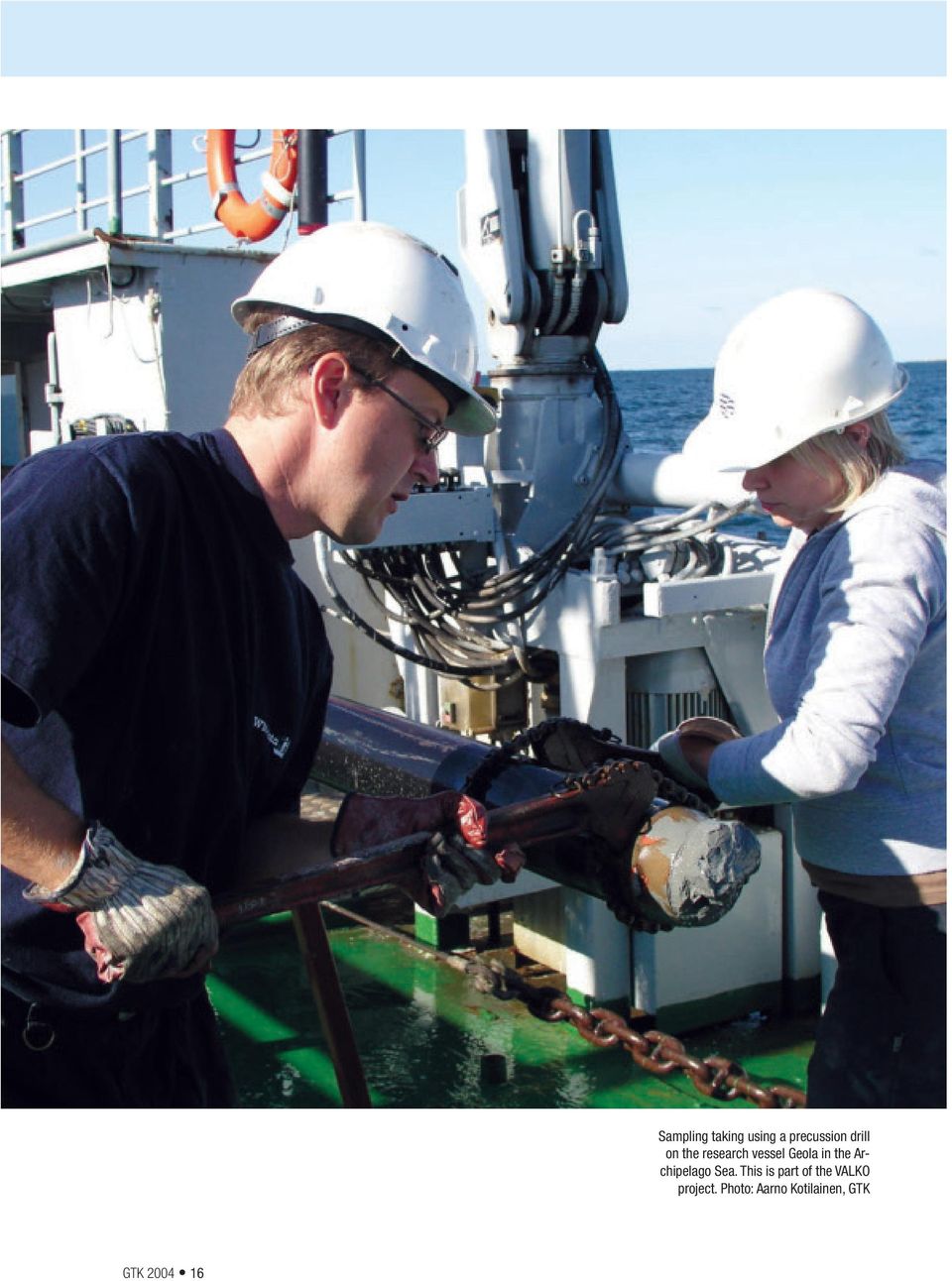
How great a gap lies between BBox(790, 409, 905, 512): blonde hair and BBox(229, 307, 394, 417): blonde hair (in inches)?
33.7

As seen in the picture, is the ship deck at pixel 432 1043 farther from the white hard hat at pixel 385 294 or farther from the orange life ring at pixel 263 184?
the orange life ring at pixel 263 184

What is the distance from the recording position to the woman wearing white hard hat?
222 centimetres

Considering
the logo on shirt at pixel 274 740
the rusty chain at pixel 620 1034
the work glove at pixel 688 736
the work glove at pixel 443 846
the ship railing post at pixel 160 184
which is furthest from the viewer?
the ship railing post at pixel 160 184

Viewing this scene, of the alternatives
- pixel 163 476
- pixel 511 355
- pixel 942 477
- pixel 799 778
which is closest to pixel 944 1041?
pixel 799 778

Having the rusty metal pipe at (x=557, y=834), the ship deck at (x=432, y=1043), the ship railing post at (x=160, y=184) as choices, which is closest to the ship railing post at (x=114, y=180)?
the ship railing post at (x=160, y=184)

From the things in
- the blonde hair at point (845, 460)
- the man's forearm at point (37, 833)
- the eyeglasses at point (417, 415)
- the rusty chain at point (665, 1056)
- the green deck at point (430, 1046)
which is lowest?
the green deck at point (430, 1046)

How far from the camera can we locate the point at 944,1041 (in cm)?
236

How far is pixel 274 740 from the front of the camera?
6.75ft

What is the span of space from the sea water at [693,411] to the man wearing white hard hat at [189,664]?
12.9 ft

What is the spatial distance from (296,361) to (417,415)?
190mm

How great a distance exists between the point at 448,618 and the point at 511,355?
1.04 meters

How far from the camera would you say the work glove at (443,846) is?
6.15 ft

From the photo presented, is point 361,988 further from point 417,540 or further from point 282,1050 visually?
point 417,540

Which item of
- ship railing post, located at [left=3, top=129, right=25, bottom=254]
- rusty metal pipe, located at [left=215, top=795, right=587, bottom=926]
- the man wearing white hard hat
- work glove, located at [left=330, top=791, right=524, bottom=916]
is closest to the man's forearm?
the man wearing white hard hat
